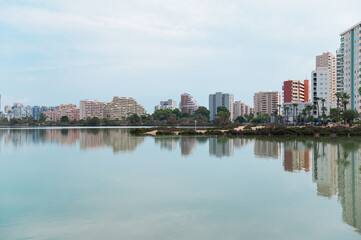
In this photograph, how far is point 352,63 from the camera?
347 feet

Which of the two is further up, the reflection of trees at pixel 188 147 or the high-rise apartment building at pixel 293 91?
the high-rise apartment building at pixel 293 91

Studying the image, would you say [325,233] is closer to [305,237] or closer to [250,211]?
[305,237]

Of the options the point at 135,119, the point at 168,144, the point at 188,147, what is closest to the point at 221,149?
the point at 188,147

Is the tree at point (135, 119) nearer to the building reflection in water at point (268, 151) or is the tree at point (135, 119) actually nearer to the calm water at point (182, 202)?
the building reflection in water at point (268, 151)

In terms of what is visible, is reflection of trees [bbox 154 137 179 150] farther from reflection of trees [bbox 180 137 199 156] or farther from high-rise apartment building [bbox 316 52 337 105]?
high-rise apartment building [bbox 316 52 337 105]

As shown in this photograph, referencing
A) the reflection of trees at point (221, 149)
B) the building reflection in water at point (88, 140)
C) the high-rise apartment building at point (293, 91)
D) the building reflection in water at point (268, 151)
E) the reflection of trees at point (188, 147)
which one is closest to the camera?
the building reflection in water at point (268, 151)

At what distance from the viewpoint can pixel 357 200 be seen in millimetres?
13805

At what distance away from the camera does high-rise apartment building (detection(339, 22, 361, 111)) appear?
10131 centimetres

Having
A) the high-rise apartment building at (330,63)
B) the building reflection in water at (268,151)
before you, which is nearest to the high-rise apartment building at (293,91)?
the high-rise apartment building at (330,63)

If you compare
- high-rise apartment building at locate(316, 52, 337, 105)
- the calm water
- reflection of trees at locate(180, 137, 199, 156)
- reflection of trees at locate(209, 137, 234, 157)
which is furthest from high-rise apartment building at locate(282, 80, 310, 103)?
the calm water

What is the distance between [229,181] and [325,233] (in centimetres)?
844

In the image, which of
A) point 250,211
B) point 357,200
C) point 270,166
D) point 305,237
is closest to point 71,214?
point 250,211

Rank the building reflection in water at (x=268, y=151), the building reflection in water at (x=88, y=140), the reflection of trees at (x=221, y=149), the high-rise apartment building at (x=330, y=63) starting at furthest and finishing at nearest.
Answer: the high-rise apartment building at (x=330, y=63)
the building reflection in water at (x=88, y=140)
the reflection of trees at (x=221, y=149)
the building reflection in water at (x=268, y=151)

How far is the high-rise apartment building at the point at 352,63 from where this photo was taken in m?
101
